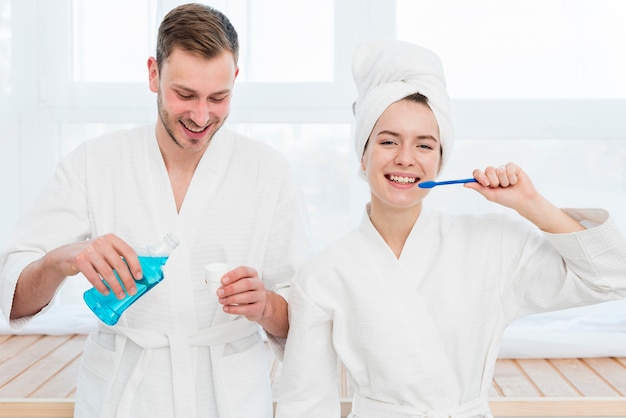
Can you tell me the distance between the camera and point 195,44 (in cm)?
188

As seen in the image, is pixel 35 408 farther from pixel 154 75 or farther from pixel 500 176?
pixel 500 176

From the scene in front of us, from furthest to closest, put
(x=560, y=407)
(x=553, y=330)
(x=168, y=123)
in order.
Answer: (x=553, y=330) < (x=560, y=407) < (x=168, y=123)

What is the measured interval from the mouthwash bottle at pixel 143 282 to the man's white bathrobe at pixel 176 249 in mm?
245

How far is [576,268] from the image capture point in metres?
1.68

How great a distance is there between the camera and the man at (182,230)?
6.23ft

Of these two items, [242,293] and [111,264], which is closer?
[111,264]

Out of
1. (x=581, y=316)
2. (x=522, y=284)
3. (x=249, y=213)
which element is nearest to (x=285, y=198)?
(x=249, y=213)

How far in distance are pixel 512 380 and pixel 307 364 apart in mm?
1096

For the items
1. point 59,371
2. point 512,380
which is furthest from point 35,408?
point 512,380

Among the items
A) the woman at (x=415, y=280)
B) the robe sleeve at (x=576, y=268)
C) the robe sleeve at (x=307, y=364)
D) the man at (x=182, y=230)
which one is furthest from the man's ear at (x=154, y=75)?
the robe sleeve at (x=576, y=268)

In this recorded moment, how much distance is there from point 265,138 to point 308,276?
5.91 ft

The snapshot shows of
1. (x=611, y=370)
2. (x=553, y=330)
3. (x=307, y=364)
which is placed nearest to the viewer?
(x=307, y=364)

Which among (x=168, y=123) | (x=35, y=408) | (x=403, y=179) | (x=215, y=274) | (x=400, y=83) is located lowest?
(x=35, y=408)

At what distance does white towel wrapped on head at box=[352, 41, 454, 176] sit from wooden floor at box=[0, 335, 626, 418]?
98cm
